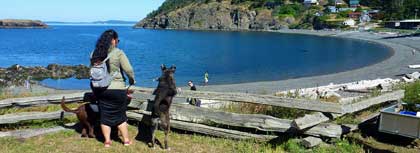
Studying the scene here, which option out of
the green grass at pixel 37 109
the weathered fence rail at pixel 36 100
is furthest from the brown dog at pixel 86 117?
the green grass at pixel 37 109

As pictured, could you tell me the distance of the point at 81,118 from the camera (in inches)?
314

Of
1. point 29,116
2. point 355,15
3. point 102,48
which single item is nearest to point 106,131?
point 102,48

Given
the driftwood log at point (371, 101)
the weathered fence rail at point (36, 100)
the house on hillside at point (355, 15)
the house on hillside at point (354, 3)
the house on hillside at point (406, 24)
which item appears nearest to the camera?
the driftwood log at point (371, 101)

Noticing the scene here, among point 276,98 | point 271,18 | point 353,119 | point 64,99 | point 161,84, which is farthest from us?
point 271,18

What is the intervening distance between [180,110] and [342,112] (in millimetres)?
3070

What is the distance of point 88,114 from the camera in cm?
798

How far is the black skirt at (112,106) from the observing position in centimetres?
725

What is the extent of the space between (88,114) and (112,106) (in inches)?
34.2

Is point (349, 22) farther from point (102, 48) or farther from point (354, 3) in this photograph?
point (102, 48)

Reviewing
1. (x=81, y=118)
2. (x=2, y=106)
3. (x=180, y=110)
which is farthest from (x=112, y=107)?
(x=2, y=106)

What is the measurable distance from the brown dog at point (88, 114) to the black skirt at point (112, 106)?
459mm

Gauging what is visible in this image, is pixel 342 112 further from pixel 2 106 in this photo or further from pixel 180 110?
pixel 2 106

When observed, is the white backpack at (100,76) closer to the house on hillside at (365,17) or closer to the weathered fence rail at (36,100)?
the weathered fence rail at (36,100)

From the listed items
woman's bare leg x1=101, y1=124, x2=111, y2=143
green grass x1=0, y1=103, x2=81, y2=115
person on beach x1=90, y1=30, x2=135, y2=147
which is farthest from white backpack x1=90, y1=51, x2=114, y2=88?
green grass x1=0, y1=103, x2=81, y2=115
